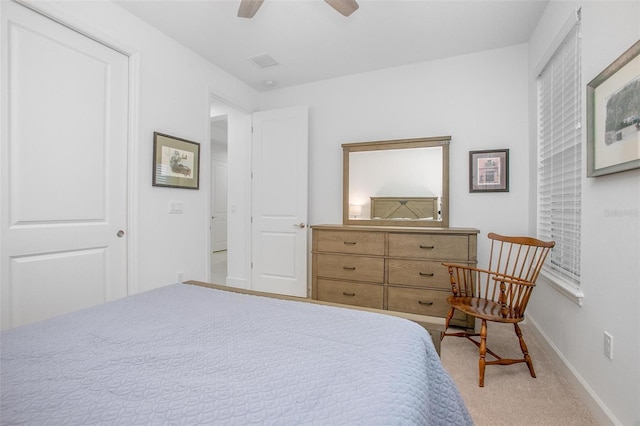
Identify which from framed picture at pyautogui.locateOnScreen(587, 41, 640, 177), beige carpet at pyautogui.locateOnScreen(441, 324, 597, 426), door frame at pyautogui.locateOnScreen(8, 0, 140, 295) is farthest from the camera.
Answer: door frame at pyautogui.locateOnScreen(8, 0, 140, 295)

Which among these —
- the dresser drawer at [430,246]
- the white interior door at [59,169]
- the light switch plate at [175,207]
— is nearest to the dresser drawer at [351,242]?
the dresser drawer at [430,246]

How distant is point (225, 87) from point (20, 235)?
232cm

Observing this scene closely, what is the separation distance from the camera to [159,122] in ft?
8.30

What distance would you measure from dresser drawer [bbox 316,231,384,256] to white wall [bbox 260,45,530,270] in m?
0.57

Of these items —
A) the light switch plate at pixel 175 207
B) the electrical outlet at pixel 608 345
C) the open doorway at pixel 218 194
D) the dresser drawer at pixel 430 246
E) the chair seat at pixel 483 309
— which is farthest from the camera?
the open doorway at pixel 218 194

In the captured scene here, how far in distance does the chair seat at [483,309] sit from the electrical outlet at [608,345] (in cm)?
39

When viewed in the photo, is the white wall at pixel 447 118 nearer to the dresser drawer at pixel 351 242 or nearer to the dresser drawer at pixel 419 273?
the dresser drawer at pixel 351 242

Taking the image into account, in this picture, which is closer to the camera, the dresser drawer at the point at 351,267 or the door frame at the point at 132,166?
the door frame at the point at 132,166

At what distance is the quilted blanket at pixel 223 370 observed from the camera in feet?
1.97

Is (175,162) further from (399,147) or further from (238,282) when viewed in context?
(399,147)

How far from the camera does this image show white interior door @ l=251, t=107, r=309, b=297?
11.1 feet

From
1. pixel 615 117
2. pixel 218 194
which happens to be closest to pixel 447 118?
pixel 615 117

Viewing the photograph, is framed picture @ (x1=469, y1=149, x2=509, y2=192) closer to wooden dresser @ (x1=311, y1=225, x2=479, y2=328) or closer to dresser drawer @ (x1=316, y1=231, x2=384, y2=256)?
wooden dresser @ (x1=311, y1=225, x2=479, y2=328)

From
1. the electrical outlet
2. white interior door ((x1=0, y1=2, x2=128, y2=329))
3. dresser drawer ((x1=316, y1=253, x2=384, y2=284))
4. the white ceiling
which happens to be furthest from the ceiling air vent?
the electrical outlet
